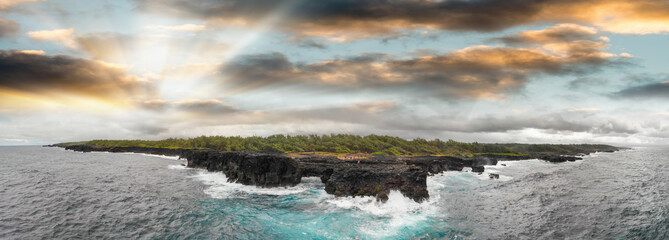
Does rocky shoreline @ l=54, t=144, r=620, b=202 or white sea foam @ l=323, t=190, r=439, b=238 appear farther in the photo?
rocky shoreline @ l=54, t=144, r=620, b=202

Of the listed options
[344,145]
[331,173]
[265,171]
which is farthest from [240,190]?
[344,145]

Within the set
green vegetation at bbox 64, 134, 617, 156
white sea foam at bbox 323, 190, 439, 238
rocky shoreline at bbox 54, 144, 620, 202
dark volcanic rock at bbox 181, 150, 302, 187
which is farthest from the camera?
green vegetation at bbox 64, 134, 617, 156

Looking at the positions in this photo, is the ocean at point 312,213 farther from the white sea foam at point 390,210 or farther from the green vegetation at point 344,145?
the green vegetation at point 344,145

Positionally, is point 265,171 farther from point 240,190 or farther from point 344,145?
point 344,145

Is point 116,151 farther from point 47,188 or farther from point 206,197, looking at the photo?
point 206,197

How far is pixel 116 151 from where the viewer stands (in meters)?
157

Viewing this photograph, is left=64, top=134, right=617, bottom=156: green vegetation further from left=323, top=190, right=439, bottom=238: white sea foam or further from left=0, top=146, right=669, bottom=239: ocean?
left=323, top=190, right=439, bottom=238: white sea foam

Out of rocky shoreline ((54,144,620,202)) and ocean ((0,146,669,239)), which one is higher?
rocky shoreline ((54,144,620,202))

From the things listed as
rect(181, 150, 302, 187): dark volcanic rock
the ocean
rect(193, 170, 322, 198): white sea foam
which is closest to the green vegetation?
rect(181, 150, 302, 187): dark volcanic rock

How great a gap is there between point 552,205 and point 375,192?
2102 cm

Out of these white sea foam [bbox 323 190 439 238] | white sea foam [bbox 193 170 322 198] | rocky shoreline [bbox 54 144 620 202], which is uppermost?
rocky shoreline [bbox 54 144 620 202]

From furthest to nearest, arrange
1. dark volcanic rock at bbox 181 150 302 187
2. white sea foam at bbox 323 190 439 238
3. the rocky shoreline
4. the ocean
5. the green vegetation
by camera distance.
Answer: the green vegetation → dark volcanic rock at bbox 181 150 302 187 → the rocky shoreline → white sea foam at bbox 323 190 439 238 → the ocean

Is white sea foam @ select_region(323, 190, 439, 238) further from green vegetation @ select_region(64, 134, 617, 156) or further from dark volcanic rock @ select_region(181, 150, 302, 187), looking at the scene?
green vegetation @ select_region(64, 134, 617, 156)

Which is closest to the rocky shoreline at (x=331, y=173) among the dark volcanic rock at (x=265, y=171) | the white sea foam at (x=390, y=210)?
the dark volcanic rock at (x=265, y=171)
